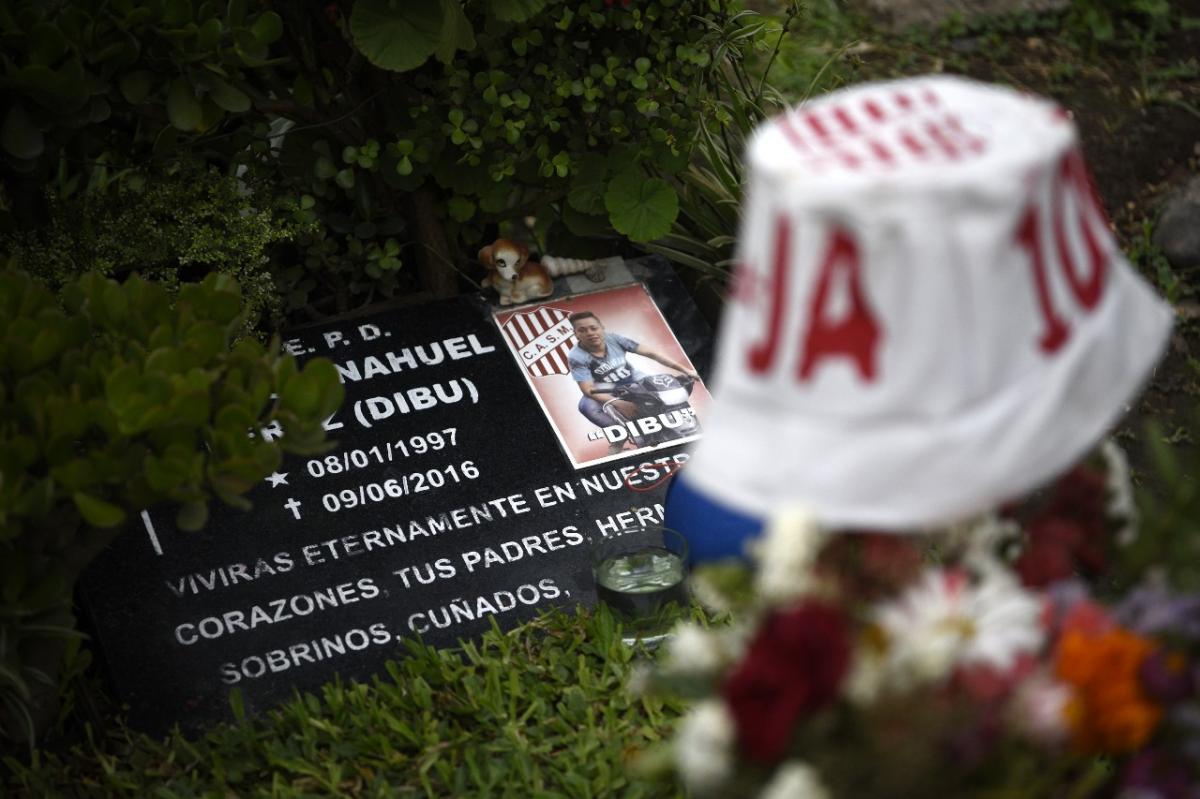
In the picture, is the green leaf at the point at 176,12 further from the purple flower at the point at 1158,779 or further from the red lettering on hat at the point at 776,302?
the purple flower at the point at 1158,779

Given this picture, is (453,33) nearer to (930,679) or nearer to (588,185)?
(588,185)

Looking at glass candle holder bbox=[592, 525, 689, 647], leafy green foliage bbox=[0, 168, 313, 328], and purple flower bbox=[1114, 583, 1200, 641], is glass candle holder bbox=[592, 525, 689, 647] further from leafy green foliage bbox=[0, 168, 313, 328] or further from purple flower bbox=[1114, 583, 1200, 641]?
purple flower bbox=[1114, 583, 1200, 641]

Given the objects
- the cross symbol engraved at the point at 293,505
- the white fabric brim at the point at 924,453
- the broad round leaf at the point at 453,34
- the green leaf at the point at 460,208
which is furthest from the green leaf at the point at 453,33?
the white fabric brim at the point at 924,453

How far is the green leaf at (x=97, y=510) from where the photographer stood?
2.09 metres

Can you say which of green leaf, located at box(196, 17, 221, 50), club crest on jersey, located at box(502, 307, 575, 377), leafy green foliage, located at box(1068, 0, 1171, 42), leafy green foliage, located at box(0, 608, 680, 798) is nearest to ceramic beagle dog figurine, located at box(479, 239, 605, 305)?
club crest on jersey, located at box(502, 307, 575, 377)

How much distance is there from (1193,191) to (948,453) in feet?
10.6

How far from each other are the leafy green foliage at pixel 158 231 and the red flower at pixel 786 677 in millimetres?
2170

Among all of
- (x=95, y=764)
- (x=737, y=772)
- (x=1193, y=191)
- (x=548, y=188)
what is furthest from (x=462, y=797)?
(x=1193, y=191)

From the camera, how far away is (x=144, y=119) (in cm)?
320

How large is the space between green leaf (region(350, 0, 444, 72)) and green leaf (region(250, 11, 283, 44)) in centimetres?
20

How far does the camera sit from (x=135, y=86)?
293 cm

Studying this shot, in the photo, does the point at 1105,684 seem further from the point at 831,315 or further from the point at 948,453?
the point at 831,315

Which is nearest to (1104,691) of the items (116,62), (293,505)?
(293,505)

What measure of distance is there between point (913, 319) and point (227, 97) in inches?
79.7
